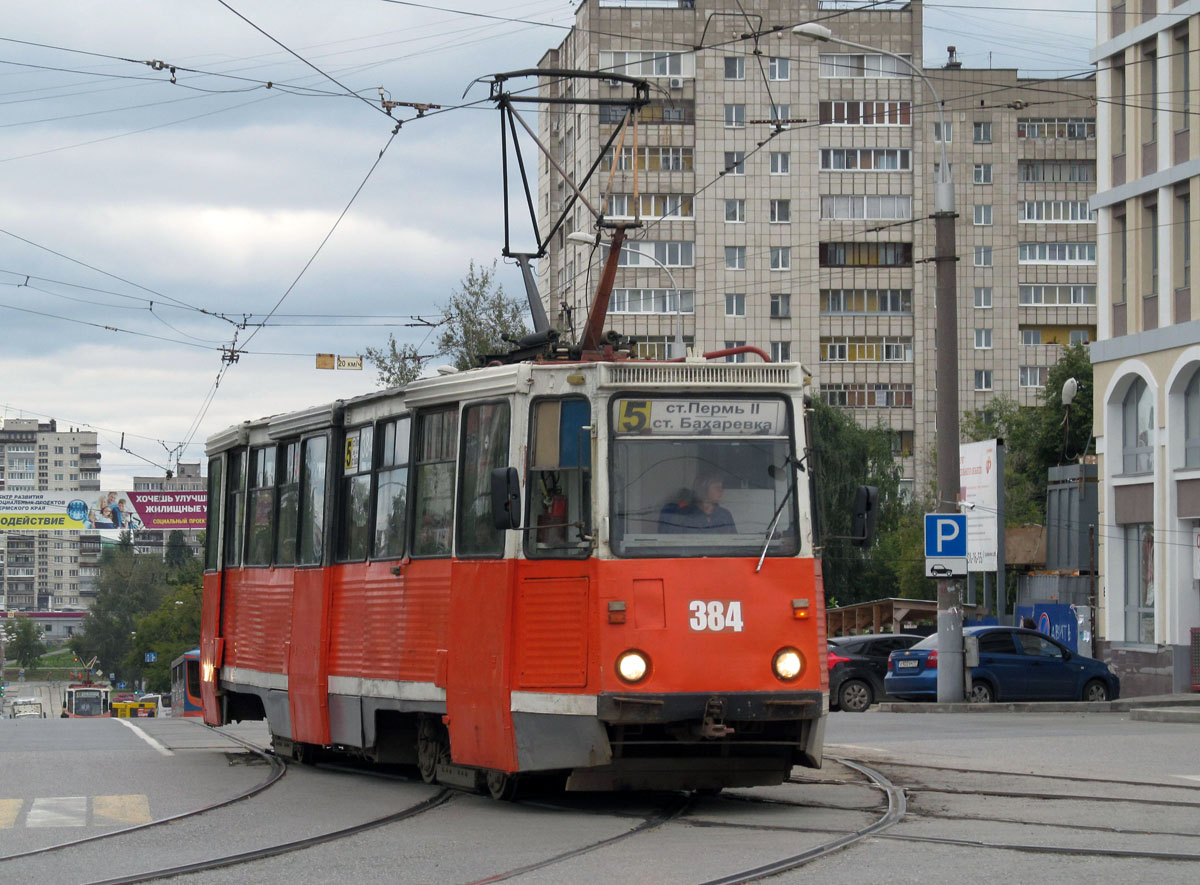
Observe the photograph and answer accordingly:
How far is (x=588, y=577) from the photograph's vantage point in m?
11.1

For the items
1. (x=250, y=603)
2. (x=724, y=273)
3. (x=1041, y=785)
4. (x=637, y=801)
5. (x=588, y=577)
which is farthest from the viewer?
(x=724, y=273)

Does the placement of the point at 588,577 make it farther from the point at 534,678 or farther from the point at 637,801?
the point at 637,801

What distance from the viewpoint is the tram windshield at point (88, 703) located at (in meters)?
95.2

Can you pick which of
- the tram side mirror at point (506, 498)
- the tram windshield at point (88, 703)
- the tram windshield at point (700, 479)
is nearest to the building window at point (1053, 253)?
the tram windshield at point (88, 703)

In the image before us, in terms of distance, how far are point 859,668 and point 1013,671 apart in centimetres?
282

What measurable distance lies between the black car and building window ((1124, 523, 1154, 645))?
6.96m

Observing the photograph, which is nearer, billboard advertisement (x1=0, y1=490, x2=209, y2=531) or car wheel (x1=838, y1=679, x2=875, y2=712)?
car wheel (x1=838, y1=679, x2=875, y2=712)

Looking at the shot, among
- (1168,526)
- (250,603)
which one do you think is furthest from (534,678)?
(1168,526)

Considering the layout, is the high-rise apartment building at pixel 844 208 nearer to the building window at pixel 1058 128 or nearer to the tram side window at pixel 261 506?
the building window at pixel 1058 128

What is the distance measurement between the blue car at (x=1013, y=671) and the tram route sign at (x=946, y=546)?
319 centimetres

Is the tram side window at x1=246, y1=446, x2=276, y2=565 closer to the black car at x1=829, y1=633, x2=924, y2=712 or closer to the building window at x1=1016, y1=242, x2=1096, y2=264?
the black car at x1=829, y1=633, x2=924, y2=712

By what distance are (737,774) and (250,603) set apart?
6.68m

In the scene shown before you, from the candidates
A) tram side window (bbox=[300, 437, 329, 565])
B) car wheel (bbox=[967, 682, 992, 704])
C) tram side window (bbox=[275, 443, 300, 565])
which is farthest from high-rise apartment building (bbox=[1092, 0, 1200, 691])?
tram side window (bbox=[300, 437, 329, 565])

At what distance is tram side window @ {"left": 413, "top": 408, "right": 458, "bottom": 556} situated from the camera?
12578 mm
